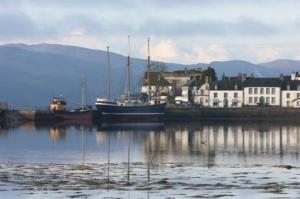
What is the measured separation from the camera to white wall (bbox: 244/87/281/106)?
12962cm

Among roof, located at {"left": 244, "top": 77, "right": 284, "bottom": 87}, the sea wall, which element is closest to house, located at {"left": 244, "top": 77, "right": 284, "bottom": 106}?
roof, located at {"left": 244, "top": 77, "right": 284, "bottom": 87}

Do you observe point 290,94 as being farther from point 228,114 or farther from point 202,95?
point 228,114

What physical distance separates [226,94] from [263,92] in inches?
234

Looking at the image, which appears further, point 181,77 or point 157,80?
point 181,77

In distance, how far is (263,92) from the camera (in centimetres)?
13000

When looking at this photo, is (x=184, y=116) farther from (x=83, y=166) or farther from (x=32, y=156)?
(x=83, y=166)

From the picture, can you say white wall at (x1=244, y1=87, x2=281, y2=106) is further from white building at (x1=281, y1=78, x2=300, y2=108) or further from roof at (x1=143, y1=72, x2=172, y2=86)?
roof at (x1=143, y1=72, x2=172, y2=86)

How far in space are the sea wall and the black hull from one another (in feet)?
19.6

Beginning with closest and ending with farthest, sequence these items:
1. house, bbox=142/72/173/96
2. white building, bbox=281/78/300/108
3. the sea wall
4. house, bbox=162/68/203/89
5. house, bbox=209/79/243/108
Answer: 1. the sea wall
2. white building, bbox=281/78/300/108
3. house, bbox=209/79/243/108
4. house, bbox=142/72/173/96
5. house, bbox=162/68/203/89

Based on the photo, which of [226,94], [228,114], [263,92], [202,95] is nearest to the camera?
[228,114]

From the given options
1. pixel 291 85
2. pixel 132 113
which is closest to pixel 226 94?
pixel 291 85

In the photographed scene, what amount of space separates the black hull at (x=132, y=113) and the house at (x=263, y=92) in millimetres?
24451

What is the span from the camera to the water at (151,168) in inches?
1264

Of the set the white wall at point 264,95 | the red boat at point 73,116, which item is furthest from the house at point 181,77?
the red boat at point 73,116
